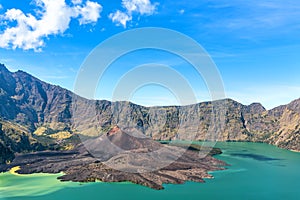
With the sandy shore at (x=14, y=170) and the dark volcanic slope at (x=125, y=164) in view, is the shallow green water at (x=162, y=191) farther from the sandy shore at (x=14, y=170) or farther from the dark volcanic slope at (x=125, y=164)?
the dark volcanic slope at (x=125, y=164)

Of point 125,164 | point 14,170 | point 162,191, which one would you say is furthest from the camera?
point 14,170

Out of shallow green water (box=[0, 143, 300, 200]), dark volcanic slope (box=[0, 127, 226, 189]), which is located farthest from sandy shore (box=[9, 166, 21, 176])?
shallow green water (box=[0, 143, 300, 200])

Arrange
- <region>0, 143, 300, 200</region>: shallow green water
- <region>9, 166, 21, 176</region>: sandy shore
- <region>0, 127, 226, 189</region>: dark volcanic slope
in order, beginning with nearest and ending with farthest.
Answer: <region>0, 143, 300, 200</region>: shallow green water < <region>0, 127, 226, 189</region>: dark volcanic slope < <region>9, 166, 21, 176</region>: sandy shore

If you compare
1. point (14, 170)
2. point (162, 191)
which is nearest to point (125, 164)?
point (162, 191)

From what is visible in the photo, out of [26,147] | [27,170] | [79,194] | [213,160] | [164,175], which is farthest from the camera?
[26,147]

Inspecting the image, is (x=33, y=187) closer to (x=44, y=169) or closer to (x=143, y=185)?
(x=44, y=169)

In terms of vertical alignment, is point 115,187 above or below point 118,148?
below

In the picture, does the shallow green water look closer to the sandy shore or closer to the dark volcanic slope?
the sandy shore

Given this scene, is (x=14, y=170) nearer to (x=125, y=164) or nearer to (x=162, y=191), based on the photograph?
(x=125, y=164)

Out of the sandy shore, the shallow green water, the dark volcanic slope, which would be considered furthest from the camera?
the sandy shore

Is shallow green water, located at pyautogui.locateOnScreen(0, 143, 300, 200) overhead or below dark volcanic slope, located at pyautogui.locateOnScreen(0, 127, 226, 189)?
below

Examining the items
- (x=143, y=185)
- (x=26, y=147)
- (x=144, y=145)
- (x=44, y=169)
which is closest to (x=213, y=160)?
(x=144, y=145)
